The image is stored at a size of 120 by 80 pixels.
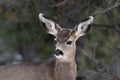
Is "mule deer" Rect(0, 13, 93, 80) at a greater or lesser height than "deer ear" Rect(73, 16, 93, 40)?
lesser

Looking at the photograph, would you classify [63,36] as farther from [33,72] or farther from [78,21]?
[78,21]

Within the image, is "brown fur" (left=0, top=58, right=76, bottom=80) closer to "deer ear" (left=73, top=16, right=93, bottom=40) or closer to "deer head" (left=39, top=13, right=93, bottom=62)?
"deer head" (left=39, top=13, right=93, bottom=62)

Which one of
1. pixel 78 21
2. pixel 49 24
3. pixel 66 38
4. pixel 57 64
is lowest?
pixel 57 64

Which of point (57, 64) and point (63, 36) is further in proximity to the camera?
point (57, 64)

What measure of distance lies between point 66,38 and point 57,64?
727mm

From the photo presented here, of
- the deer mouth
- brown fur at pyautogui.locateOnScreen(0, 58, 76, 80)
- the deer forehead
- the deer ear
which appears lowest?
brown fur at pyautogui.locateOnScreen(0, 58, 76, 80)

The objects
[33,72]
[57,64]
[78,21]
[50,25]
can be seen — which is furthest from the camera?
[78,21]

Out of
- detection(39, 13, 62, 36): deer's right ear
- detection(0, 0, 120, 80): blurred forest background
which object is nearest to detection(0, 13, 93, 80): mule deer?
detection(39, 13, 62, 36): deer's right ear

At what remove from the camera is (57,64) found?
16.2 metres

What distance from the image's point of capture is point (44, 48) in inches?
967

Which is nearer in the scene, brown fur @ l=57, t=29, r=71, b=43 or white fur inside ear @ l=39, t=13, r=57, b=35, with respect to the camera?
brown fur @ l=57, t=29, r=71, b=43

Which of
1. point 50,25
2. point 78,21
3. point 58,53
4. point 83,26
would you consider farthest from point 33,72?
point 78,21

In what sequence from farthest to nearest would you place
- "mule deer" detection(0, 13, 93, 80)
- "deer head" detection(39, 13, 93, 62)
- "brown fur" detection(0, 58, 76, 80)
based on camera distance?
1. "brown fur" detection(0, 58, 76, 80)
2. "mule deer" detection(0, 13, 93, 80)
3. "deer head" detection(39, 13, 93, 62)

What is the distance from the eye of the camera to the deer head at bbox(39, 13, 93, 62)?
51.3 ft
